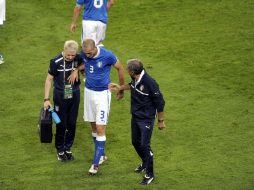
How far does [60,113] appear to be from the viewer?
11289mm

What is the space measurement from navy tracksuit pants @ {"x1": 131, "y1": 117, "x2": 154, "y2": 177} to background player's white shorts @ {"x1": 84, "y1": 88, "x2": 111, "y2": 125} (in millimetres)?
564

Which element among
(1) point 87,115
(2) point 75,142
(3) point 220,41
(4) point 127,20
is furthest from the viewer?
(4) point 127,20

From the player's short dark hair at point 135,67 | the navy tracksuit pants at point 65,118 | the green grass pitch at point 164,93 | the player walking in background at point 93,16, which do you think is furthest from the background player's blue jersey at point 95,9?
the player's short dark hair at point 135,67

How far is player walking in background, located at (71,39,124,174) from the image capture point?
10930 mm

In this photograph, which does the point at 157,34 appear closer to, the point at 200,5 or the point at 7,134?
the point at 200,5

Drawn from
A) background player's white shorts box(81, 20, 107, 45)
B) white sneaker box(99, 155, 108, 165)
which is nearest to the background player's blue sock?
white sneaker box(99, 155, 108, 165)

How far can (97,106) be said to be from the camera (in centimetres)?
1109

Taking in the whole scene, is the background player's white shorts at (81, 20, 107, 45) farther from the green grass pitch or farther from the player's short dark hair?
the player's short dark hair

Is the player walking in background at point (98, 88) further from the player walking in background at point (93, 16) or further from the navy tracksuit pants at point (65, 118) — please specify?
the player walking in background at point (93, 16)

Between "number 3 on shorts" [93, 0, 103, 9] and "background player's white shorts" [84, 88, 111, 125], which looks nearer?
"background player's white shorts" [84, 88, 111, 125]

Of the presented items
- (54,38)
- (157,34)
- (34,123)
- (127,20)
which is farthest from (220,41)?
(34,123)

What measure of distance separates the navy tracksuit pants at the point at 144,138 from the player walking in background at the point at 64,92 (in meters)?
1.16

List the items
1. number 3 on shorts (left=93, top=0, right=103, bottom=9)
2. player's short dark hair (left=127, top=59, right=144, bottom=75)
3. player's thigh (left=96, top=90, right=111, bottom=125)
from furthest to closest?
number 3 on shorts (left=93, top=0, right=103, bottom=9), player's thigh (left=96, top=90, right=111, bottom=125), player's short dark hair (left=127, top=59, right=144, bottom=75)

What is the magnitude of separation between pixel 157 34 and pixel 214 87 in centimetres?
344
